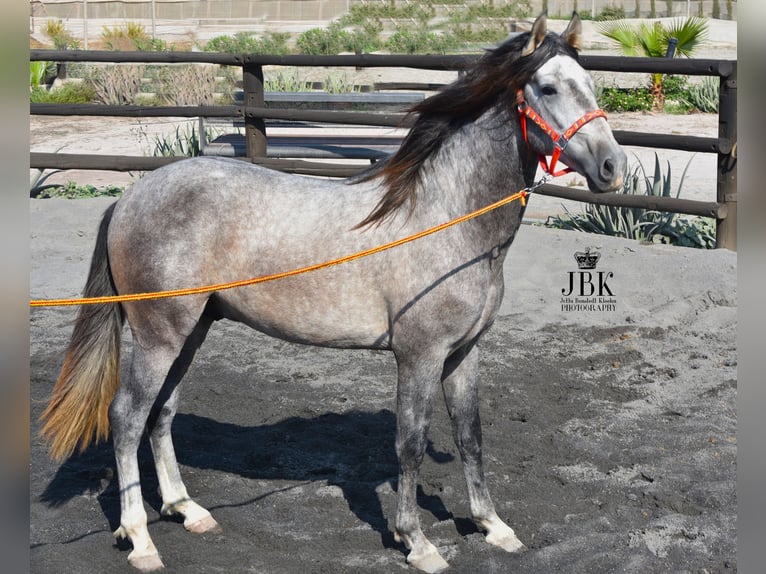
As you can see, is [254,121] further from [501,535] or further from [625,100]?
[625,100]

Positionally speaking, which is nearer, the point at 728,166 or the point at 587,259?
the point at 587,259

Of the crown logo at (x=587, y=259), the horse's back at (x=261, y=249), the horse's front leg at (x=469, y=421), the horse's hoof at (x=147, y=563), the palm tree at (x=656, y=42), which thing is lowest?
the horse's hoof at (x=147, y=563)

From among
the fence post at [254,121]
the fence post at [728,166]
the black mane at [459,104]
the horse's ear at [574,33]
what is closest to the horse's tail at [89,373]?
the black mane at [459,104]

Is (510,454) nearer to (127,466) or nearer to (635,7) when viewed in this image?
(127,466)

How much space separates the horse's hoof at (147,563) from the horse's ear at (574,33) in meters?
2.60

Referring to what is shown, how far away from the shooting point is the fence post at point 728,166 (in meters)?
7.50

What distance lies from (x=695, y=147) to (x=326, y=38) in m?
20.7

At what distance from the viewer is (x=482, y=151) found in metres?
3.58

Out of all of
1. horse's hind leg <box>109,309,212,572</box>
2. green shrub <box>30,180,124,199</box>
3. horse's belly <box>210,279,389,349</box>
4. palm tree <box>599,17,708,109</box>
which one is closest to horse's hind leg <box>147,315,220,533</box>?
horse's hind leg <box>109,309,212,572</box>

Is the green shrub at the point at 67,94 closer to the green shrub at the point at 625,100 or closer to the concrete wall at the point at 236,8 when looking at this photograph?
the green shrub at the point at 625,100

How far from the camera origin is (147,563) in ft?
11.9

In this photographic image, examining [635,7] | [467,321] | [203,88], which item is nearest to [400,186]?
[467,321]

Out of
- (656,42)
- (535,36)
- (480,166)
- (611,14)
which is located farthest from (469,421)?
(611,14)

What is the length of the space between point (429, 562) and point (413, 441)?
481 mm
